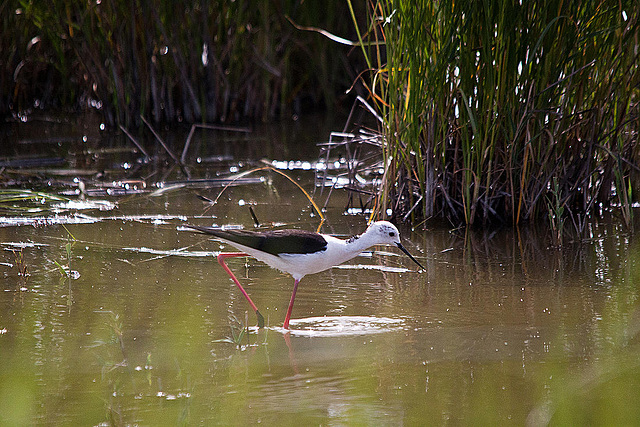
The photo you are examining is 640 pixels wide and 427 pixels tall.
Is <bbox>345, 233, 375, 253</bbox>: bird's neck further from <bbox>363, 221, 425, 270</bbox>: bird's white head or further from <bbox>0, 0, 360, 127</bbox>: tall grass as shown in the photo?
<bbox>0, 0, 360, 127</bbox>: tall grass

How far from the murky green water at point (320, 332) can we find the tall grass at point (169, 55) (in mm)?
4142

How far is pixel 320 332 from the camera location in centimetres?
390

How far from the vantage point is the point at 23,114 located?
464 inches

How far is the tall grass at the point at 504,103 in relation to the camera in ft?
16.9

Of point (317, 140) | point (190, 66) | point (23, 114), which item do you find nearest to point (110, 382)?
point (317, 140)

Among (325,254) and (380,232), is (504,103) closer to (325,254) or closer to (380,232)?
(380,232)

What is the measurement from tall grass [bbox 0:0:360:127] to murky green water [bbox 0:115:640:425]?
163 inches

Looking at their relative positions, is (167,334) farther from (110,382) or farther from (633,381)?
(633,381)

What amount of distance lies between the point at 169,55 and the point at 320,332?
679 centimetres

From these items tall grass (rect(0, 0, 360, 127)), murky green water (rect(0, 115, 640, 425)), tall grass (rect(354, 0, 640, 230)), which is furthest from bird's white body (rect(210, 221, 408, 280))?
tall grass (rect(0, 0, 360, 127))

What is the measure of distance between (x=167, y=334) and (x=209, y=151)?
5493 mm

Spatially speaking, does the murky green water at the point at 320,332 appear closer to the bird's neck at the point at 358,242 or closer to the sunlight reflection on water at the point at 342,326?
the sunlight reflection on water at the point at 342,326

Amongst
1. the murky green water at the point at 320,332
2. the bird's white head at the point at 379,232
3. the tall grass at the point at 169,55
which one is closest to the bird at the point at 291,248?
the bird's white head at the point at 379,232

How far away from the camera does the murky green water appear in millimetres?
3068
